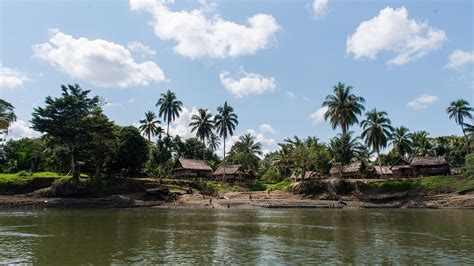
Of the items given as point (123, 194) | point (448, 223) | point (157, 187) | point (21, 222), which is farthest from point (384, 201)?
point (21, 222)

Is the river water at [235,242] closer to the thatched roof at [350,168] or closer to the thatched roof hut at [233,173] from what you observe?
the thatched roof at [350,168]

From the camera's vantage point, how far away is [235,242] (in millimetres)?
26422

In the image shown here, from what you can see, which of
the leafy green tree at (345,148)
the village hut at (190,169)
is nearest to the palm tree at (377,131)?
Answer: the leafy green tree at (345,148)

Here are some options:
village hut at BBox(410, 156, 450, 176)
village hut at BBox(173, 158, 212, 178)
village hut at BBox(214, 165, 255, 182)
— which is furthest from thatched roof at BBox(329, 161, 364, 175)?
village hut at BBox(173, 158, 212, 178)

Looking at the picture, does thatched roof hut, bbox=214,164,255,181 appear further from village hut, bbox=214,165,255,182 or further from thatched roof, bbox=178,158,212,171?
thatched roof, bbox=178,158,212,171

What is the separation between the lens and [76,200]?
61.7 metres

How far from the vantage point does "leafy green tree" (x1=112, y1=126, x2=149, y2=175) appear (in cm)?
7188

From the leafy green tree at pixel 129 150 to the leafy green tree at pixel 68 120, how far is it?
6.30m

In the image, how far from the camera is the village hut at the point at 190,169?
9074 centimetres

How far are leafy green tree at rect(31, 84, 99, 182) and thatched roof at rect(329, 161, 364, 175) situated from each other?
161ft

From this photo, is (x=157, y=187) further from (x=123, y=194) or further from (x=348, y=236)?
(x=348, y=236)

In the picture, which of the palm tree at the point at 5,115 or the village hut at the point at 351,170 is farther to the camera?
the village hut at the point at 351,170

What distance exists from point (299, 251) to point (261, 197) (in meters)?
46.0

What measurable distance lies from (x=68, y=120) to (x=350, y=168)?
54.8 metres
